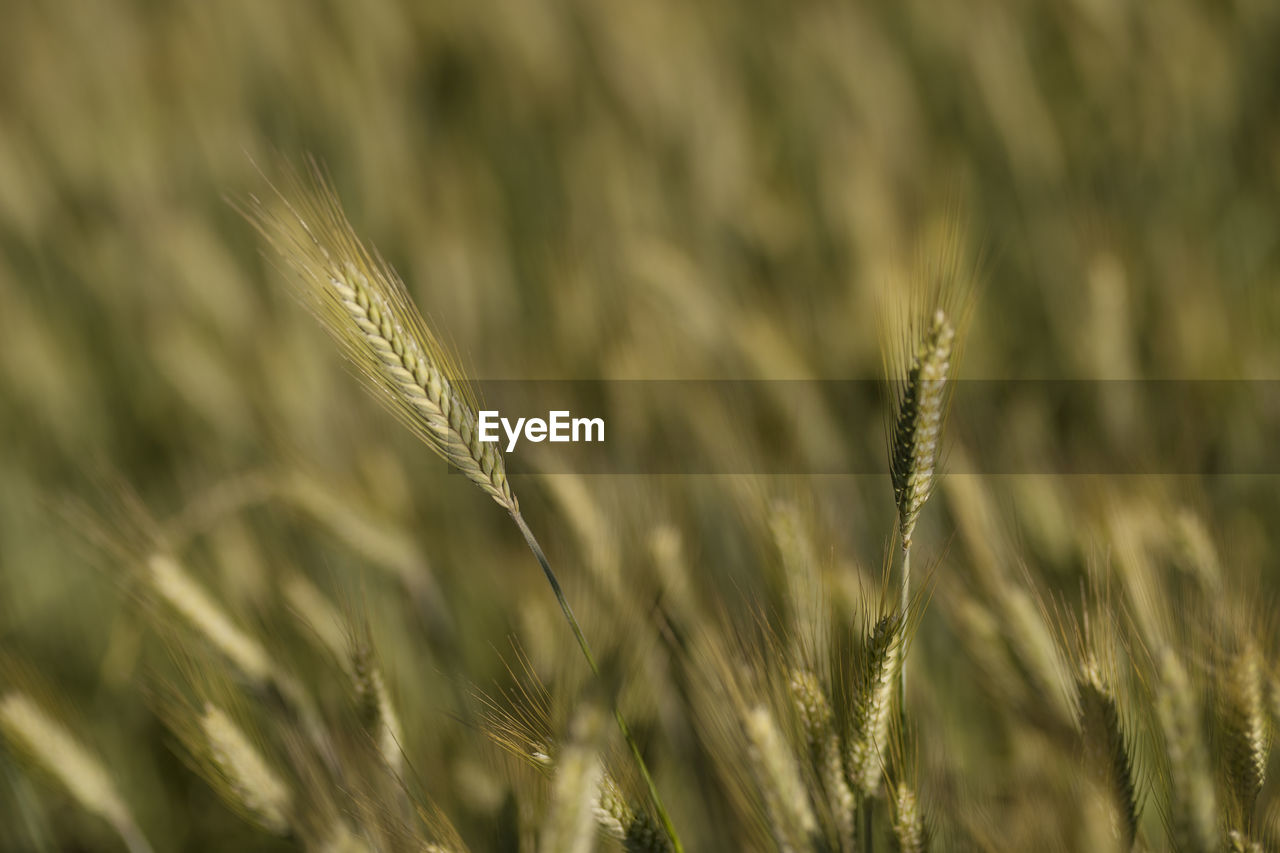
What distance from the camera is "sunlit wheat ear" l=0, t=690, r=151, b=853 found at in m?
0.62

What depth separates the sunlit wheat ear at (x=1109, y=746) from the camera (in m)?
0.50

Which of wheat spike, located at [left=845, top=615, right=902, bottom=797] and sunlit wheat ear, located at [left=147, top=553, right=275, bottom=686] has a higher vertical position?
sunlit wheat ear, located at [left=147, top=553, right=275, bottom=686]

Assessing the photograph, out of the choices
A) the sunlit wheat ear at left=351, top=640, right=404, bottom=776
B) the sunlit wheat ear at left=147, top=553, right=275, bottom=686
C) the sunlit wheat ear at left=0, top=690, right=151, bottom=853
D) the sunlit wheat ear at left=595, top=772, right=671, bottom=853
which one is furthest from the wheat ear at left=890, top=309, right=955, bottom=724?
the sunlit wheat ear at left=0, top=690, right=151, bottom=853

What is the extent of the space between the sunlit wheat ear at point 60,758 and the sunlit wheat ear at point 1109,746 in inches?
28.8

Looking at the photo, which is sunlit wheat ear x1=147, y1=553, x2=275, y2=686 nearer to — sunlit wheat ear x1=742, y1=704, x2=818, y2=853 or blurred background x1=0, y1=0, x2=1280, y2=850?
blurred background x1=0, y1=0, x2=1280, y2=850

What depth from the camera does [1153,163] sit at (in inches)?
56.2

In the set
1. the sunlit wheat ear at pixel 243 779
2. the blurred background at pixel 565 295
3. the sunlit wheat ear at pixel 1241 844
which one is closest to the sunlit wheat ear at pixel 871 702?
the blurred background at pixel 565 295

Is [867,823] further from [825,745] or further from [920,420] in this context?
[920,420]

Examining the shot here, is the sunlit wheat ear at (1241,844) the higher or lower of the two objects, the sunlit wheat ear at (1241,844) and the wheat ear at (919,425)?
the lower

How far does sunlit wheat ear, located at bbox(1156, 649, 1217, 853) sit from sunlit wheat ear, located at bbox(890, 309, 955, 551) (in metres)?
0.22

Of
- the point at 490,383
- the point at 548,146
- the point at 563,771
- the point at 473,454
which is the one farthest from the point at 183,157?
the point at 563,771

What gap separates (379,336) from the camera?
489 millimetres

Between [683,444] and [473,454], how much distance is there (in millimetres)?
624

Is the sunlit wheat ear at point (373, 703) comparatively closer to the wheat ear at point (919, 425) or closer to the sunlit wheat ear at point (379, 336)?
the sunlit wheat ear at point (379, 336)
